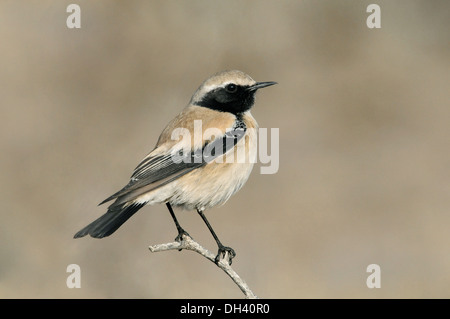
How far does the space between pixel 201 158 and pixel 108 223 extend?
0.80 metres

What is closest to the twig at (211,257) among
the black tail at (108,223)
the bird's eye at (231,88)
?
the black tail at (108,223)

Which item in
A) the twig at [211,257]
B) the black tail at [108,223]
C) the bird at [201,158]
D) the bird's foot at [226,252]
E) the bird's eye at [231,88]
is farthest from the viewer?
the bird's eye at [231,88]

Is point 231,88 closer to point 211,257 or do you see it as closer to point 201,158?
point 201,158

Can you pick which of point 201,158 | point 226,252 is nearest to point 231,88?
point 201,158

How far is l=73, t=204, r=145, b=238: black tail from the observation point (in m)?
3.70

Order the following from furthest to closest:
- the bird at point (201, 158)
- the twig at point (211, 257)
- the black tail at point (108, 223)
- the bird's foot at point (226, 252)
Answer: the bird's foot at point (226, 252)
the bird at point (201, 158)
the black tail at point (108, 223)
the twig at point (211, 257)

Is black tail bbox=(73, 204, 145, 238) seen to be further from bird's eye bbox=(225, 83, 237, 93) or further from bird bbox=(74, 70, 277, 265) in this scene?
bird's eye bbox=(225, 83, 237, 93)

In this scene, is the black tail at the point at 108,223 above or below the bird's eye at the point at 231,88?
below

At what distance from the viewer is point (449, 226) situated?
8930 mm

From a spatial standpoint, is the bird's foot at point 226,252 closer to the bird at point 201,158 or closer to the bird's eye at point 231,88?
the bird at point 201,158

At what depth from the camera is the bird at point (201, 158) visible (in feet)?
13.1

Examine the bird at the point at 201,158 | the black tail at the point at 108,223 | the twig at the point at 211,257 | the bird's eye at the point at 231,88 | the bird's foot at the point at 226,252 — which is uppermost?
the bird's eye at the point at 231,88

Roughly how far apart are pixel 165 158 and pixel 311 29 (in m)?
6.94

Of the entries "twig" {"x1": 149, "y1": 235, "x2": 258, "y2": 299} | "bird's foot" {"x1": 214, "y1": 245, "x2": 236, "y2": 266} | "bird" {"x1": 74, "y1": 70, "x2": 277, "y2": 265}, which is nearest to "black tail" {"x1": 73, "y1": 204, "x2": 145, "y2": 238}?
"bird" {"x1": 74, "y1": 70, "x2": 277, "y2": 265}
